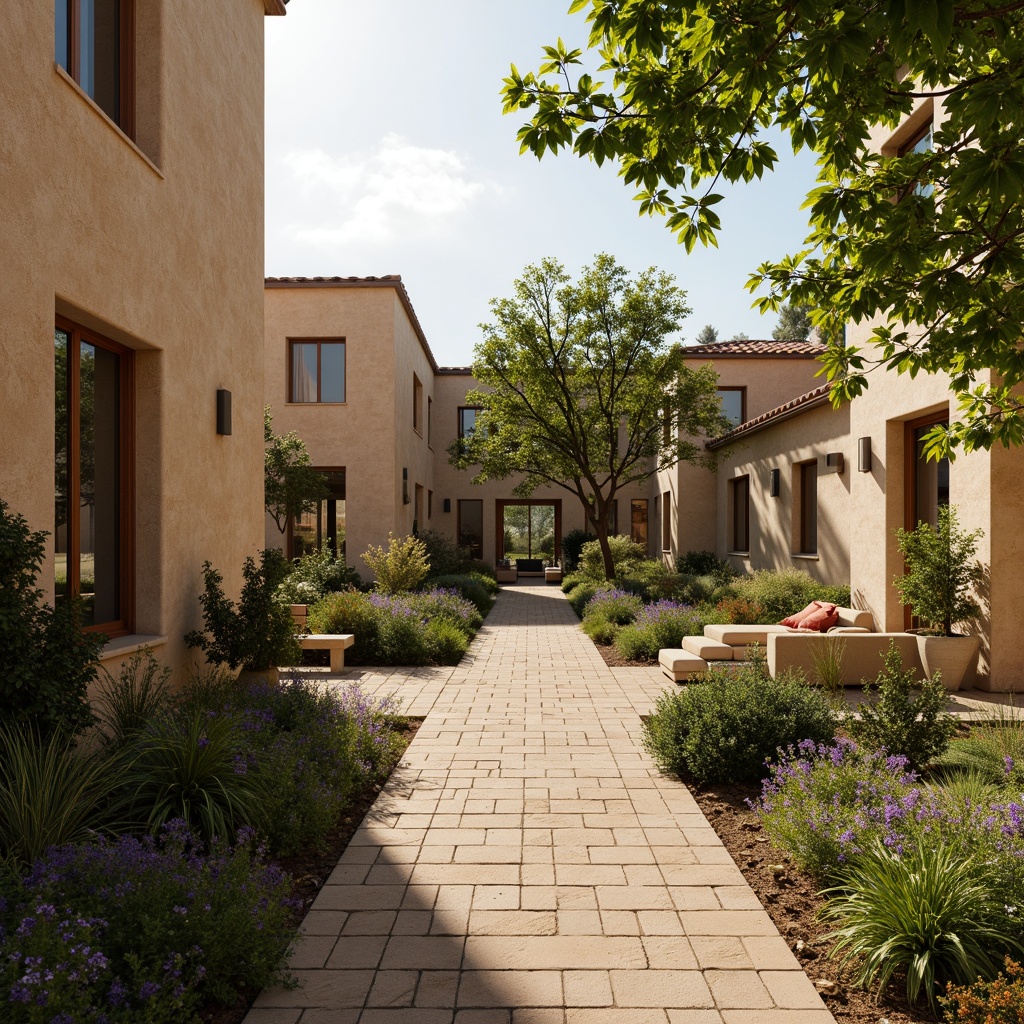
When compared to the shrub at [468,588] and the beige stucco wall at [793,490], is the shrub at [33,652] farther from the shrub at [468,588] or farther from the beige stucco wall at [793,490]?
the shrub at [468,588]

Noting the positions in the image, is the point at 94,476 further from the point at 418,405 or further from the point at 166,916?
the point at 418,405

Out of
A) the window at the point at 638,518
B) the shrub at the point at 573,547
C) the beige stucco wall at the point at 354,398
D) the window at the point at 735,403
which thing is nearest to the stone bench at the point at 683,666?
the beige stucco wall at the point at 354,398

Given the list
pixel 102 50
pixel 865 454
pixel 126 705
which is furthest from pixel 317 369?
pixel 126 705

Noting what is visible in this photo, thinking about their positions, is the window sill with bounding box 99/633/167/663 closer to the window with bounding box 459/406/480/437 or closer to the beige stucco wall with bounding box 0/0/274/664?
the beige stucco wall with bounding box 0/0/274/664

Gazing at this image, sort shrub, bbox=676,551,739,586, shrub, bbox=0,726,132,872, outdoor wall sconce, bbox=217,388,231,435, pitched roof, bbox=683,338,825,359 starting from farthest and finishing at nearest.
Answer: pitched roof, bbox=683,338,825,359 → shrub, bbox=676,551,739,586 → outdoor wall sconce, bbox=217,388,231,435 → shrub, bbox=0,726,132,872

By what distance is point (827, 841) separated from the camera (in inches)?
137

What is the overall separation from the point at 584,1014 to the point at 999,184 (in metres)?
3.64

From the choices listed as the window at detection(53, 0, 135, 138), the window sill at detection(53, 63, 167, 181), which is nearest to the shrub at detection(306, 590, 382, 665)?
the window sill at detection(53, 63, 167, 181)

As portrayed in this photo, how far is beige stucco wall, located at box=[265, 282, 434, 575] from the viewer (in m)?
16.7

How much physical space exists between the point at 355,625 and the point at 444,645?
48.7 inches

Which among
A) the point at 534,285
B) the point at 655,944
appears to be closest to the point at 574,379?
the point at 534,285

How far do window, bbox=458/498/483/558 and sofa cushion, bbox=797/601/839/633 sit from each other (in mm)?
18219

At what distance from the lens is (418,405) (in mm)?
22500

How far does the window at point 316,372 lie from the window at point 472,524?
1037 centimetres
